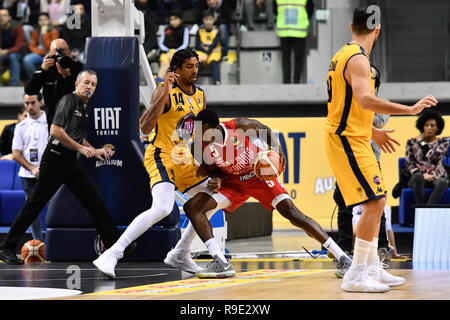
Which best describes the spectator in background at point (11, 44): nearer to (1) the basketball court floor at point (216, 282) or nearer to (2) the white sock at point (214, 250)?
(1) the basketball court floor at point (216, 282)

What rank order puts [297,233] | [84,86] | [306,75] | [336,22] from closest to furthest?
[84,86] → [297,233] → [336,22] → [306,75]

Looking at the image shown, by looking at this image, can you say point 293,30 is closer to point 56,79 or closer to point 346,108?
point 56,79

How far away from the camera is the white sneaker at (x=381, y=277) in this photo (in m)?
6.01

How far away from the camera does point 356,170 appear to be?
580 centimetres

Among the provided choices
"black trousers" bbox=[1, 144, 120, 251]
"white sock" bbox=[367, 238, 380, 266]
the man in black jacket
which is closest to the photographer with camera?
the man in black jacket

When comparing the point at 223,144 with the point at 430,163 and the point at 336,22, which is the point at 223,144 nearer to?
the point at 430,163

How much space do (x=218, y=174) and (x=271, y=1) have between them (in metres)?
9.75

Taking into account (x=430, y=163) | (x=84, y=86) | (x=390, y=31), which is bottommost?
(x=430, y=163)

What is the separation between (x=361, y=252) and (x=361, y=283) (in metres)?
0.22

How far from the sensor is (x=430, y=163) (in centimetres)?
1227

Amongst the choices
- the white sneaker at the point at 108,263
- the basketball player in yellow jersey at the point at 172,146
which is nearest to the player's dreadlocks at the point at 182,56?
the basketball player in yellow jersey at the point at 172,146

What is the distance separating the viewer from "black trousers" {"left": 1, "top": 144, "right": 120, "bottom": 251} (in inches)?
330

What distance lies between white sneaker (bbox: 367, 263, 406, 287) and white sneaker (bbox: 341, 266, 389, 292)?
225 mm
